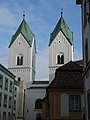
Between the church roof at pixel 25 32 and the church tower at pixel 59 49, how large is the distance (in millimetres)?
5296

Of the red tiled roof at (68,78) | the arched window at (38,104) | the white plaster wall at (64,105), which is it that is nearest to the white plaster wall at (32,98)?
the arched window at (38,104)

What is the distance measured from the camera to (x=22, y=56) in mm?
65938

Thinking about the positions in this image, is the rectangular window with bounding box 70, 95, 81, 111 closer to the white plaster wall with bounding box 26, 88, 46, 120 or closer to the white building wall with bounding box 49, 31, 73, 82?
the white plaster wall with bounding box 26, 88, 46, 120

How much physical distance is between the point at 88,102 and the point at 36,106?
50065 mm

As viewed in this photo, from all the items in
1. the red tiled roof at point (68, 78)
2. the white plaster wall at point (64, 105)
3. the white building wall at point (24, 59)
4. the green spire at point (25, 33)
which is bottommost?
the white plaster wall at point (64, 105)

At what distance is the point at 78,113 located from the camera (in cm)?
2305

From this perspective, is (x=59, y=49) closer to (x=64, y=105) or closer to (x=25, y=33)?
(x=25, y=33)

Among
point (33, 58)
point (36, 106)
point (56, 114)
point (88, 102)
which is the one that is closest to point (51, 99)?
point (56, 114)

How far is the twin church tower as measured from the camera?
64.4m

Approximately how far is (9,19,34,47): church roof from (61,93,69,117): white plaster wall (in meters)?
43.5

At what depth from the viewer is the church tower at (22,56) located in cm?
6456

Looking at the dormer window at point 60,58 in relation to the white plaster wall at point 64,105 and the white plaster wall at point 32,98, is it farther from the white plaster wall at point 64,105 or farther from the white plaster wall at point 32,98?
the white plaster wall at point 64,105

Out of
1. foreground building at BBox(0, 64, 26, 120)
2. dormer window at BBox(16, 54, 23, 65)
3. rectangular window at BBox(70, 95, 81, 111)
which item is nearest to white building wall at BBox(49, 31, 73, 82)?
dormer window at BBox(16, 54, 23, 65)

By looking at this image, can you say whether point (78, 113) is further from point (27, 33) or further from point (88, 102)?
point (27, 33)
